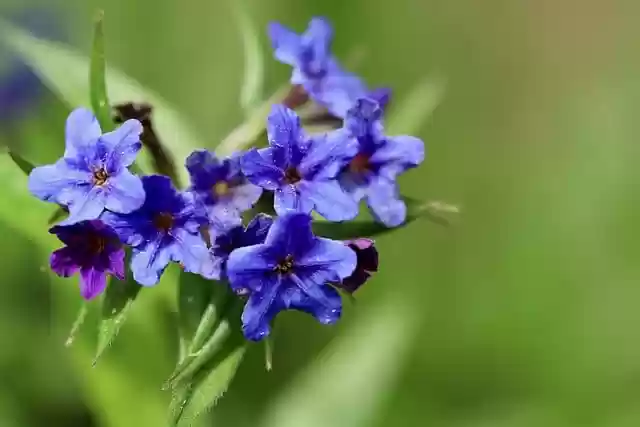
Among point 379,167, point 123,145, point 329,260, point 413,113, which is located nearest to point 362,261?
point 329,260

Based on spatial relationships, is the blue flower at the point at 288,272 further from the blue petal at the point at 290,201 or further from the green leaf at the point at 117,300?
the green leaf at the point at 117,300

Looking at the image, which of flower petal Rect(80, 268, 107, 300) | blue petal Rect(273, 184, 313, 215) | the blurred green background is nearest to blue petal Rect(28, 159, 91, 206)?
flower petal Rect(80, 268, 107, 300)

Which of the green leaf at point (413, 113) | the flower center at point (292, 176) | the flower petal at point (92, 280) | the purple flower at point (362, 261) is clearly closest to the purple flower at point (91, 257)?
the flower petal at point (92, 280)

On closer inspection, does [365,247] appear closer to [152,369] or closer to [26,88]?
[152,369]

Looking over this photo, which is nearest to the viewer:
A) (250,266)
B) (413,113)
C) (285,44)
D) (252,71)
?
(250,266)

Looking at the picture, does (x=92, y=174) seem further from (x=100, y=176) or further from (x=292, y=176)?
(x=292, y=176)

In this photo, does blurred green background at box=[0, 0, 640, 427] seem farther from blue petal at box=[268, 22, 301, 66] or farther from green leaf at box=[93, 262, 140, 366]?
blue petal at box=[268, 22, 301, 66]

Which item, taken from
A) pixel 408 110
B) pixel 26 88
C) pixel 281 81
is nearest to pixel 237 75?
pixel 281 81
